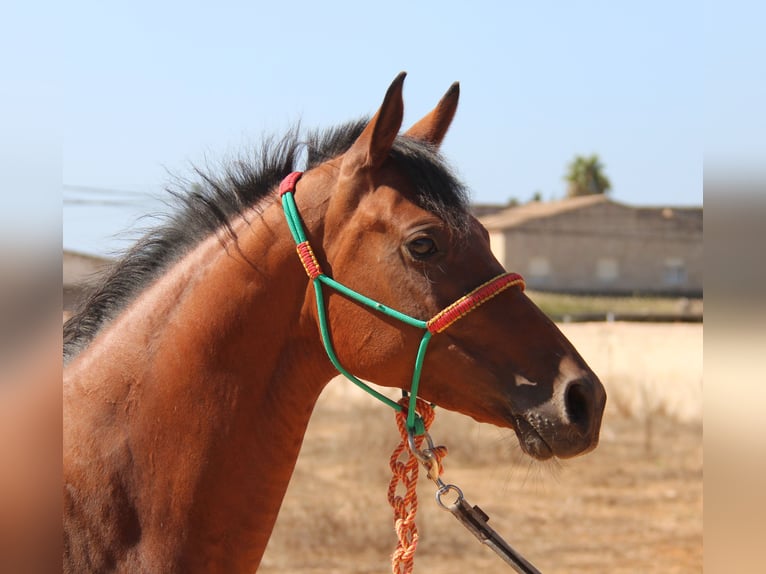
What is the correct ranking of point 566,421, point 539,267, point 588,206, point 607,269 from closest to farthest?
point 566,421, point 539,267, point 607,269, point 588,206

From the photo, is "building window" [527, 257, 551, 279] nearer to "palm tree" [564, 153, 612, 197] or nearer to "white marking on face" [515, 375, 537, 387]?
"palm tree" [564, 153, 612, 197]

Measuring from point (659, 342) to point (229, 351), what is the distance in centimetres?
1712

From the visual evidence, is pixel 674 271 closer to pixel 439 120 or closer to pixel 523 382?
pixel 439 120

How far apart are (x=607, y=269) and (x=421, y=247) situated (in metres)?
38.8

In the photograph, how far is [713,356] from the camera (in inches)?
51.0

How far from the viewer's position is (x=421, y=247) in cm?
232

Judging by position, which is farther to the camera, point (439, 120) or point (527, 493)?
point (527, 493)

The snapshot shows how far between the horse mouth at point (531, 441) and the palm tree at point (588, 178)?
55.7 m

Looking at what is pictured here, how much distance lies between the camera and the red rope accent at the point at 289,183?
2.46m

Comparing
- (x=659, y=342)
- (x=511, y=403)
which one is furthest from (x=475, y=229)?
(x=659, y=342)

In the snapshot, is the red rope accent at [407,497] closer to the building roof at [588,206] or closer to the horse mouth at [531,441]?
the horse mouth at [531,441]

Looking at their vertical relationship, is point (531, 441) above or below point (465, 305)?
below

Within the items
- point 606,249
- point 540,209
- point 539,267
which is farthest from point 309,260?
point 540,209

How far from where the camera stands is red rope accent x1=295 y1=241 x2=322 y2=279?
2350mm
